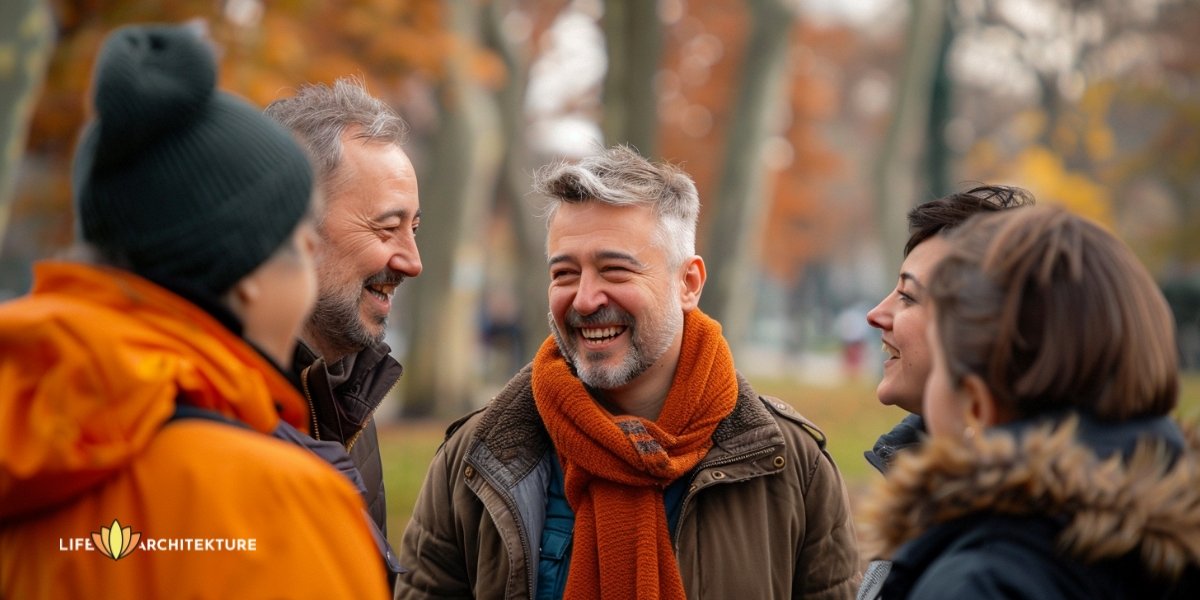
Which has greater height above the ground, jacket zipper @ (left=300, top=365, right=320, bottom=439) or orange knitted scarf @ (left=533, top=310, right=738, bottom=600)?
jacket zipper @ (left=300, top=365, right=320, bottom=439)

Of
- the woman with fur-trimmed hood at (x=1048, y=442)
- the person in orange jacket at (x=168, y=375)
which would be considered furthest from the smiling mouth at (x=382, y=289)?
the woman with fur-trimmed hood at (x=1048, y=442)

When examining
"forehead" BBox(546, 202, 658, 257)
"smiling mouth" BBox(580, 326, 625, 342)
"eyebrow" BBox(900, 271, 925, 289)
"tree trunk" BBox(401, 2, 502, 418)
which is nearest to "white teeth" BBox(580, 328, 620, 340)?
"smiling mouth" BBox(580, 326, 625, 342)

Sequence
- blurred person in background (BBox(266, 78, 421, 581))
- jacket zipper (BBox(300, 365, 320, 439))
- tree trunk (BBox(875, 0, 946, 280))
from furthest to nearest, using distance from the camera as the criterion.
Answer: tree trunk (BBox(875, 0, 946, 280)) → blurred person in background (BBox(266, 78, 421, 581)) → jacket zipper (BBox(300, 365, 320, 439))

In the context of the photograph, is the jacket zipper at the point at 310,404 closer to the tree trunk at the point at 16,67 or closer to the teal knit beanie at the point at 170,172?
the teal knit beanie at the point at 170,172

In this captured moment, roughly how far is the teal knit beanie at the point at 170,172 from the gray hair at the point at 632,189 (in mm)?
Result: 1769

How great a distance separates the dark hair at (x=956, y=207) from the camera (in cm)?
358

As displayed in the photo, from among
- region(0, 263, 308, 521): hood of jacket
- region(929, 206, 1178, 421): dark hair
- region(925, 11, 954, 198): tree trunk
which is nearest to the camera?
region(0, 263, 308, 521): hood of jacket

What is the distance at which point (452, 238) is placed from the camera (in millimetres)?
16938

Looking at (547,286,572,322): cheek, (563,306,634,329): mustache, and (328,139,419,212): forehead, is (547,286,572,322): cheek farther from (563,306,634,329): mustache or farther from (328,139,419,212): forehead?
(328,139,419,212): forehead

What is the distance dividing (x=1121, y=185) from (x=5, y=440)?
29.8 m

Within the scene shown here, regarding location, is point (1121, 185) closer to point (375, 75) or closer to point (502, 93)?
point (502, 93)

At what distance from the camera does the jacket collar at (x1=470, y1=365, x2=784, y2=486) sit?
3445 millimetres

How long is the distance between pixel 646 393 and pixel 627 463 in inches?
15.2

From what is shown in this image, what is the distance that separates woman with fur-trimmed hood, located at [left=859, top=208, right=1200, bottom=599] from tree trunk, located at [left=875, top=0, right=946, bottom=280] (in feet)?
49.6
